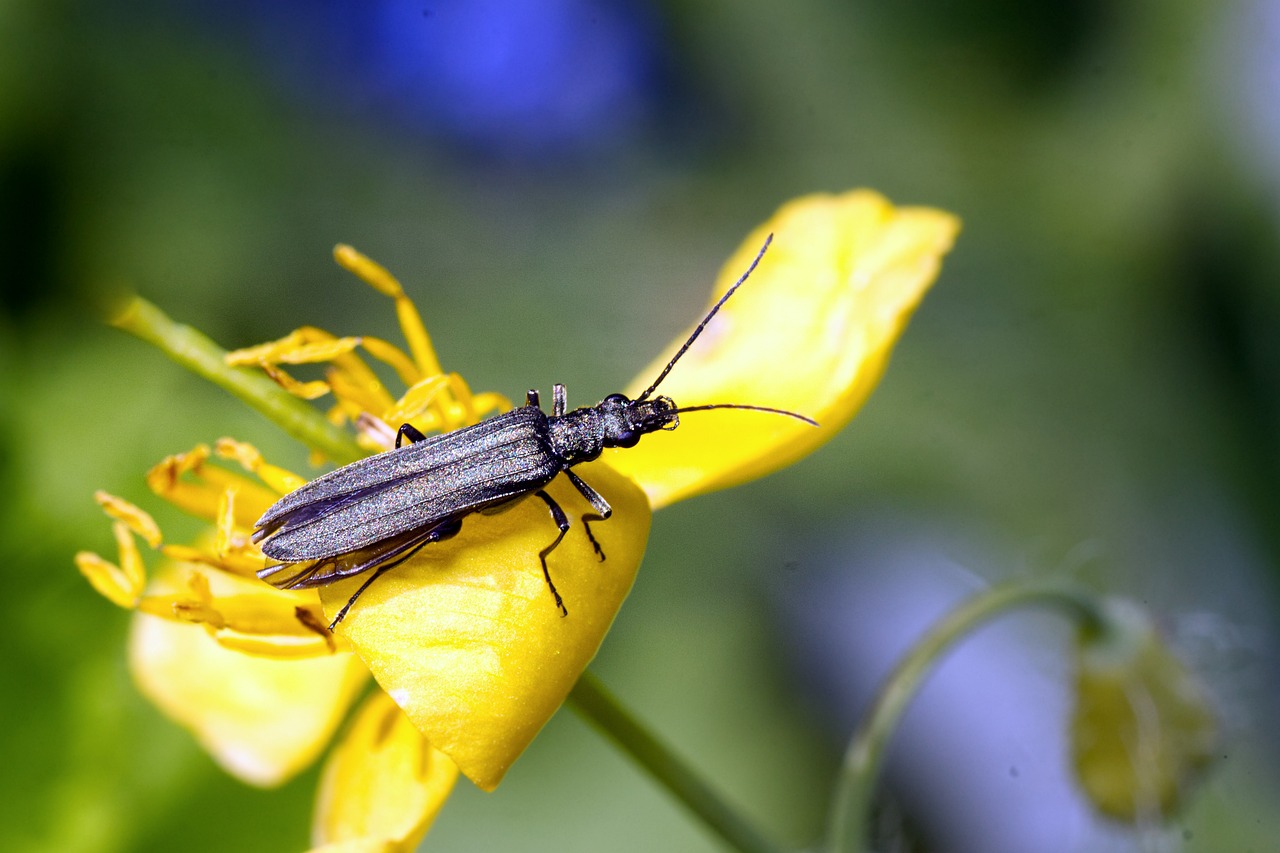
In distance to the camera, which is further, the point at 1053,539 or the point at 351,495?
the point at 1053,539

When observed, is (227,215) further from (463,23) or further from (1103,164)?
(1103,164)

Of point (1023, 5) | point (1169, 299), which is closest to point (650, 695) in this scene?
point (1169, 299)

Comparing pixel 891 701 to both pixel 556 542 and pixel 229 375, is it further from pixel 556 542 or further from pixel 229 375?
pixel 229 375

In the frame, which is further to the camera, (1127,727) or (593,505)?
(1127,727)

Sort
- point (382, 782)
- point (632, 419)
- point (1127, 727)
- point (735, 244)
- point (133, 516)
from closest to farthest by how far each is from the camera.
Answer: point (133, 516), point (382, 782), point (632, 419), point (1127, 727), point (735, 244)

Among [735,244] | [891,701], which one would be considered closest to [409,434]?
[891,701]

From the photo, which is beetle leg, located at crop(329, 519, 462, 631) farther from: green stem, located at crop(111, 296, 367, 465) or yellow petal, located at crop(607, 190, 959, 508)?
yellow petal, located at crop(607, 190, 959, 508)
